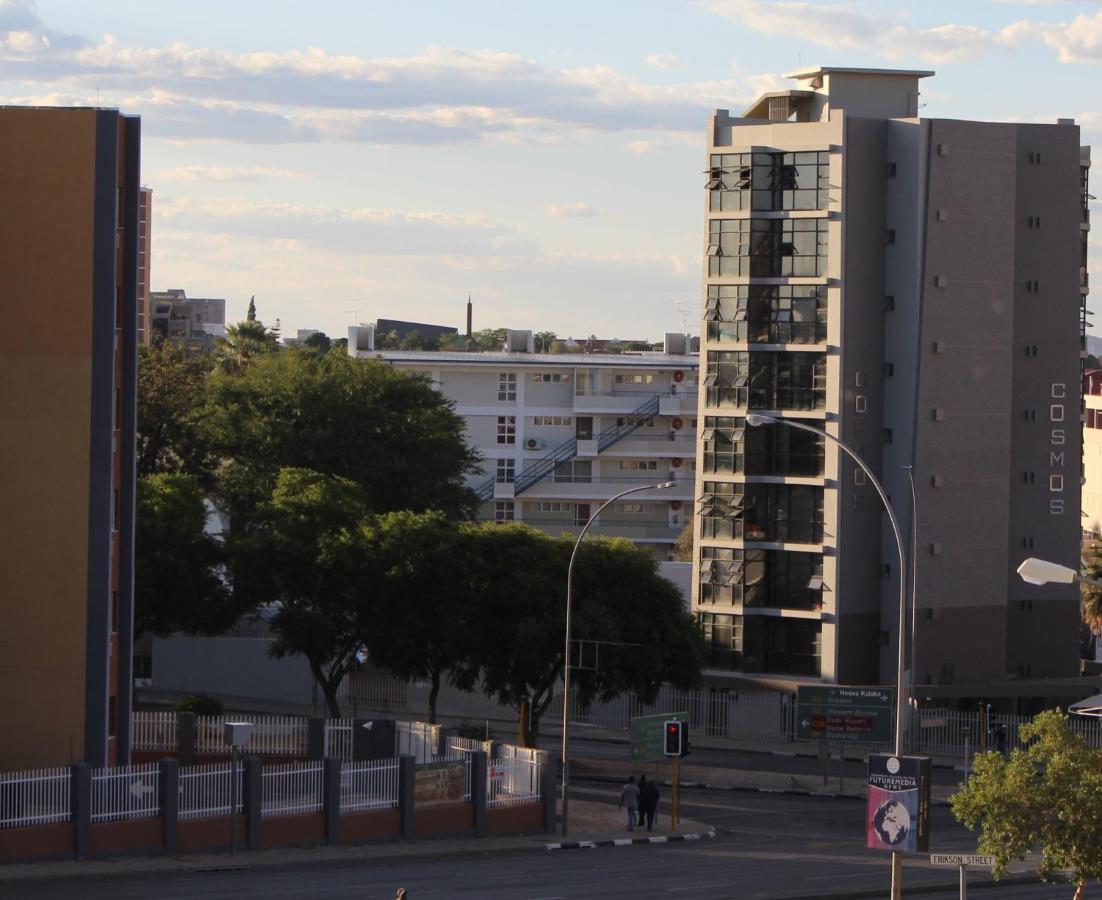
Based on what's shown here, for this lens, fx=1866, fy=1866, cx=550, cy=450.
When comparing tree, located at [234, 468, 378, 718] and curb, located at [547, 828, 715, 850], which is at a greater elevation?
tree, located at [234, 468, 378, 718]

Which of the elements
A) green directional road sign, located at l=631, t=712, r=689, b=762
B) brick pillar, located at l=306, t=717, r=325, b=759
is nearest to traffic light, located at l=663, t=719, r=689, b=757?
green directional road sign, located at l=631, t=712, r=689, b=762

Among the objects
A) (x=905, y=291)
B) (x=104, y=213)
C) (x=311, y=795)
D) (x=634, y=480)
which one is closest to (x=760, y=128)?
(x=905, y=291)

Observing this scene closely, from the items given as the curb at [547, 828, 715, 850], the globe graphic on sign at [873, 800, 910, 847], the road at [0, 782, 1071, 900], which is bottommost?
the curb at [547, 828, 715, 850]

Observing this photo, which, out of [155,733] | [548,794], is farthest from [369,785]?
[155,733]

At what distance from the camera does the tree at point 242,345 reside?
335 feet

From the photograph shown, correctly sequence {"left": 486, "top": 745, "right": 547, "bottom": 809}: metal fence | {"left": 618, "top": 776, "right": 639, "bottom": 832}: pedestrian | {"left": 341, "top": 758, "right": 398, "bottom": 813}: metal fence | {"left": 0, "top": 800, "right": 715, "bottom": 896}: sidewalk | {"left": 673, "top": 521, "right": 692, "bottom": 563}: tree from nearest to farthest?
{"left": 0, "top": 800, "right": 715, "bottom": 896}: sidewalk → {"left": 341, "top": 758, "right": 398, "bottom": 813}: metal fence → {"left": 486, "top": 745, "right": 547, "bottom": 809}: metal fence → {"left": 618, "top": 776, "right": 639, "bottom": 832}: pedestrian → {"left": 673, "top": 521, "right": 692, "bottom": 563}: tree

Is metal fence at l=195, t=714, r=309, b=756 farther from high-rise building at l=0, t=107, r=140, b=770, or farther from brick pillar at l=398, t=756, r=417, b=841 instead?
brick pillar at l=398, t=756, r=417, b=841

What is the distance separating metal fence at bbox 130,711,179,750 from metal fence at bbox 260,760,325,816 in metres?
10.2

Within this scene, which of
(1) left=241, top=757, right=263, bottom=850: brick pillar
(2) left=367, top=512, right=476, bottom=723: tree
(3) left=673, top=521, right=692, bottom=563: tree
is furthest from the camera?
(3) left=673, top=521, right=692, bottom=563: tree

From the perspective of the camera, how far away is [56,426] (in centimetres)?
4194

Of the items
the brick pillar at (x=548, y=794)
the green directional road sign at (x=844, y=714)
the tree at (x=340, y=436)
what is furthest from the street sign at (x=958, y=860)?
the tree at (x=340, y=436)

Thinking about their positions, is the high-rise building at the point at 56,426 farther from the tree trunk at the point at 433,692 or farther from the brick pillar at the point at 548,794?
the tree trunk at the point at 433,692

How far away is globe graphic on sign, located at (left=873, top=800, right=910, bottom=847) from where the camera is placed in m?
25.3

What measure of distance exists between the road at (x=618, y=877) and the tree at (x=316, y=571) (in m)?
15.8
